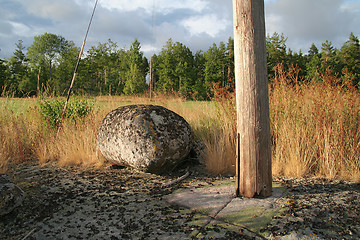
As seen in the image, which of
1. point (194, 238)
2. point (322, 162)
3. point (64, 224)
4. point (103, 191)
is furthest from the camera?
point (322, 162)

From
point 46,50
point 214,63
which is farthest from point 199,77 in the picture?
point 46,50

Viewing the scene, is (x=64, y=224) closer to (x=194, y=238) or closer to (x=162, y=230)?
(x=162, y=230)

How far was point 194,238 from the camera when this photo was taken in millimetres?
2219

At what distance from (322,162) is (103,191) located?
335 cm

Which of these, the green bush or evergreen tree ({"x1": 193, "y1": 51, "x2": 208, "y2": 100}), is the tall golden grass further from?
evergreen tree ({"x1": 193, "y1": 51, "x2": 208, "y2": 100})

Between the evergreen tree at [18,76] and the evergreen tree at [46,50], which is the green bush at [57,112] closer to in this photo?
the evergreen tree at [18,76]

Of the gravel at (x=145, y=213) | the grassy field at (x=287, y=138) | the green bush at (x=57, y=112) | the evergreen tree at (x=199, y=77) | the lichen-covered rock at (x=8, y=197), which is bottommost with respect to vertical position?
the gravel at (x=145, y=213)

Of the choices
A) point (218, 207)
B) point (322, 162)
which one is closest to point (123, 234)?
point (218, 207)

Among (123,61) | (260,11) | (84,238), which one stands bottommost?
(84,238)

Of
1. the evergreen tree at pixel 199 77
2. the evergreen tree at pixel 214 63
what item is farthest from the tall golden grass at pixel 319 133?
the evergreen tree at pixel 214 63

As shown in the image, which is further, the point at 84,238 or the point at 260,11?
the point at 260,11

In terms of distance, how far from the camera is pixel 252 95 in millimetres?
2885

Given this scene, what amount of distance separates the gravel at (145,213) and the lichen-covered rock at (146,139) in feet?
1.27

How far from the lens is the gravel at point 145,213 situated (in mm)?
2312
